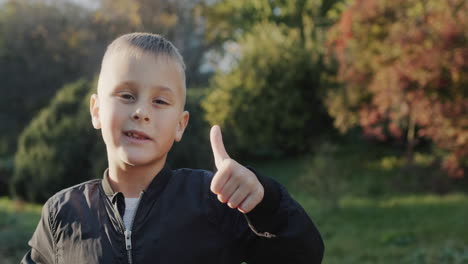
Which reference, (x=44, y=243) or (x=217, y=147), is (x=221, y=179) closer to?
(x=217, y=147)

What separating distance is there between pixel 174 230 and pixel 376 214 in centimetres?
664

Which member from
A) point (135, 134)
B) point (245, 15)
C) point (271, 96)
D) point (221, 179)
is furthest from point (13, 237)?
point (245, 15)

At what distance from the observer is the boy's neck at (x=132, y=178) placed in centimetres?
150

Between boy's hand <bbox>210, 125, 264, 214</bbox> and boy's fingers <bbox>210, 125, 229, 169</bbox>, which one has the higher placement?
boy's fingers <bbox>210, 125, 229, 169</bbox>

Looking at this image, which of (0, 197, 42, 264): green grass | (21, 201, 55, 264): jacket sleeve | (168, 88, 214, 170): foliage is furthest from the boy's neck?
(168, 88, 214, 170): foliage

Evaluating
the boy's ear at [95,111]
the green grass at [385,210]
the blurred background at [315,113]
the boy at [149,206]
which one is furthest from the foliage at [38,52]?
the boy at [149,206]

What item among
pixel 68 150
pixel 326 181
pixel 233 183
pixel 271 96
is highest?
pixel 233 183

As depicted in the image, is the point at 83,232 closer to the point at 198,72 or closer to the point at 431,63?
the point at 431,63

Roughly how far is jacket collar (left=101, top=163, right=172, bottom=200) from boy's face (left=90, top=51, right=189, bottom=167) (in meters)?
0.05

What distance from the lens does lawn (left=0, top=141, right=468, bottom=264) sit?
18.2 feet

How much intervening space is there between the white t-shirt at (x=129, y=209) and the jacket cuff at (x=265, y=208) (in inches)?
14.8

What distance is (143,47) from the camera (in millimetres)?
1470

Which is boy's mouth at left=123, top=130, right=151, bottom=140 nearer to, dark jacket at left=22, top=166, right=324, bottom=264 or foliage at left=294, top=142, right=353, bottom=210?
dark jacket at left=22, top=166, right=324, bottom=264

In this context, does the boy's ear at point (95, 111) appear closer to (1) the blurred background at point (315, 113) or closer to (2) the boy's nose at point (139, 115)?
(2) the boy's nose at point (139, 115)
